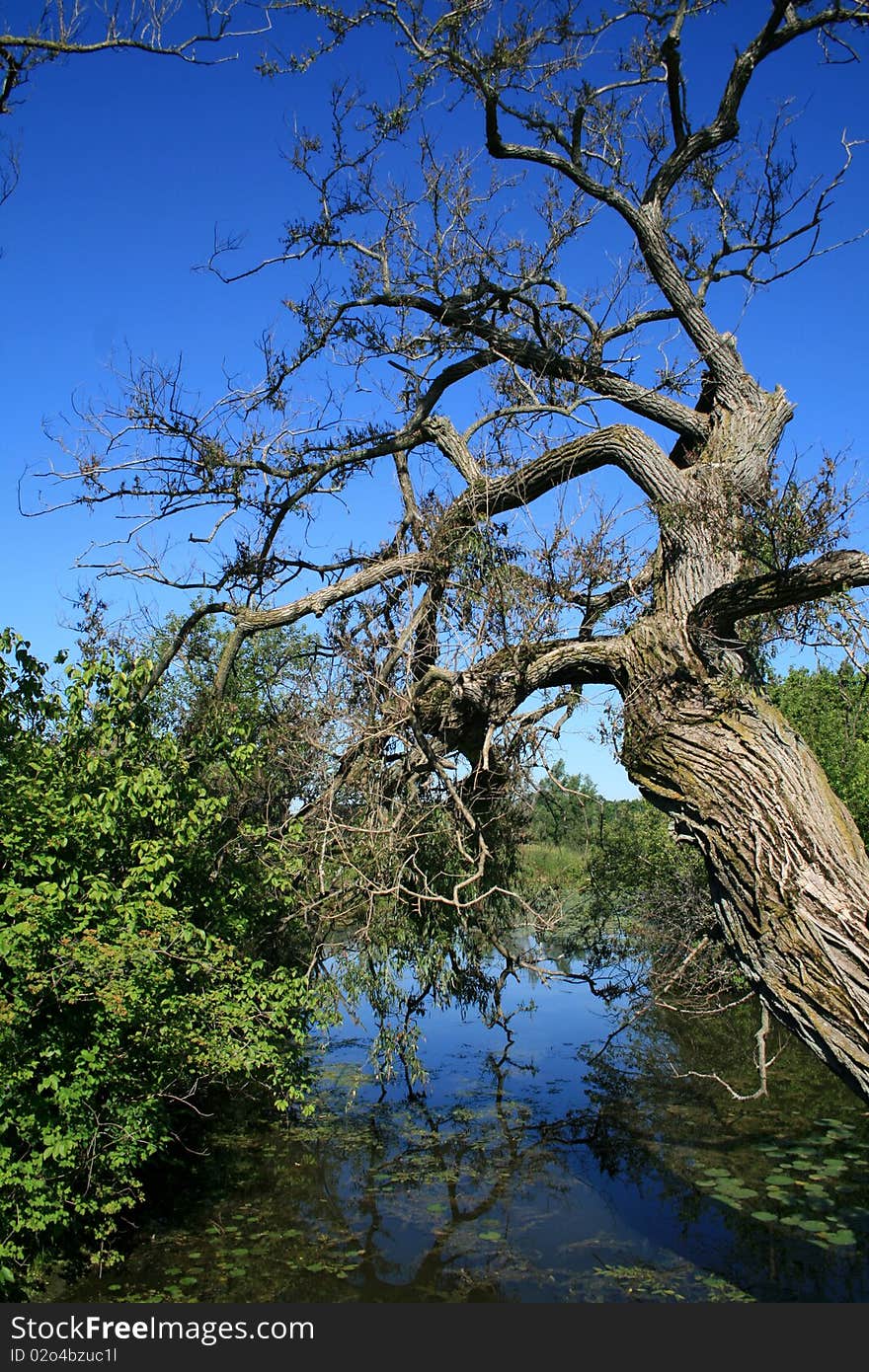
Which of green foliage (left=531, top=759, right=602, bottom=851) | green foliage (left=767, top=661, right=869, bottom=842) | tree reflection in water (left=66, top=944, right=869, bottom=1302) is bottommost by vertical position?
tree reflection in water (left=66, top=944, right=869, bottom=1302)

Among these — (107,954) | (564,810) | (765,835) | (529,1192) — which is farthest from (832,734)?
(107,954)

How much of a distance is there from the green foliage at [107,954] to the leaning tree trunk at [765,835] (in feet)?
8.60

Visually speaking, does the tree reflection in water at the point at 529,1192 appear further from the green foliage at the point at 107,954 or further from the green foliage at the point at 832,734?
the green foliage at the point at 832,734

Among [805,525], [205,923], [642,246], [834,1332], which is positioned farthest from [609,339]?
[834,1332]

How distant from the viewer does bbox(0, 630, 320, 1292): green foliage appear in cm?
515

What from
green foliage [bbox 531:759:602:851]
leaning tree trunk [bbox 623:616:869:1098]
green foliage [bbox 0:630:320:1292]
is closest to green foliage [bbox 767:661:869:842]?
green foliage [bbox 531:759:602:851]

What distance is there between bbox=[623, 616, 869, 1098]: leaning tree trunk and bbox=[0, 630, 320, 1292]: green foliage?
8.60 ft

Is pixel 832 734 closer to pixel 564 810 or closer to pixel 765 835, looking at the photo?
pixel 564 810

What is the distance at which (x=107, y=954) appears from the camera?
5.14 meters

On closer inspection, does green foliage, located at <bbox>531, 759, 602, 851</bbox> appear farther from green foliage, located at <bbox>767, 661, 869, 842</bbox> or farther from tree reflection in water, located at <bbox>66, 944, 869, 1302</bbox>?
green foliage, located at <bbox>767, 661, 869, 842</bbox>

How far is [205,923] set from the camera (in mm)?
6656

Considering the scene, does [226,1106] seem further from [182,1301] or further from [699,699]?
[699,699]

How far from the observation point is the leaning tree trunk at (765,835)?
3762mm

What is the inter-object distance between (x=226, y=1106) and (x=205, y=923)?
2756 millimetres
